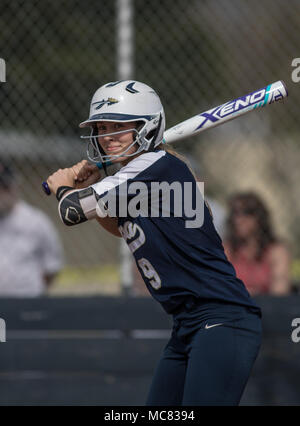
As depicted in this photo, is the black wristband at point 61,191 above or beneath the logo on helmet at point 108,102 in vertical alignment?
beneath

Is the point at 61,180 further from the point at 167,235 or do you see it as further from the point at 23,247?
the point at 23,247

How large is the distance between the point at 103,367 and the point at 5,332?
74 cm

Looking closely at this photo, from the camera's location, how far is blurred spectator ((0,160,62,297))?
540 cm

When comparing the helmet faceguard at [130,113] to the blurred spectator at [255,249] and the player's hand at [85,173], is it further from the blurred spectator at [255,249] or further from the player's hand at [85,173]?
the blurred spectator at [255,249]

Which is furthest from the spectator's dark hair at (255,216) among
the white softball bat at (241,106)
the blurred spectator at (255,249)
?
the white softball bat at (241,106)

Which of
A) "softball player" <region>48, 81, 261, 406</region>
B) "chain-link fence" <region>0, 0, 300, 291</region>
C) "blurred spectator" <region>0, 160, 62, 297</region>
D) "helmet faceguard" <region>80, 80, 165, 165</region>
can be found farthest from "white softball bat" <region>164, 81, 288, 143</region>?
"blurred spectator" <region>0, 160, 62, 297</region>

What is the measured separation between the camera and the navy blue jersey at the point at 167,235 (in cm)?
292

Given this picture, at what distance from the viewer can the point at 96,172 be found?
3352 millimetres

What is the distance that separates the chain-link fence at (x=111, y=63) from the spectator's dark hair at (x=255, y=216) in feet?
2.05

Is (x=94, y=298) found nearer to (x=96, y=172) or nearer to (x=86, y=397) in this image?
(x=86, y=397)

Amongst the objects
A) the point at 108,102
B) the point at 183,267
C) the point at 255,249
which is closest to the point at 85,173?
the point at 108,102

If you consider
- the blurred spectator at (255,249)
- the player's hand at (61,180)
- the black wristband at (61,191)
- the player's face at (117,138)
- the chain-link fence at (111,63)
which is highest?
the chain-link fence at (111,63)
